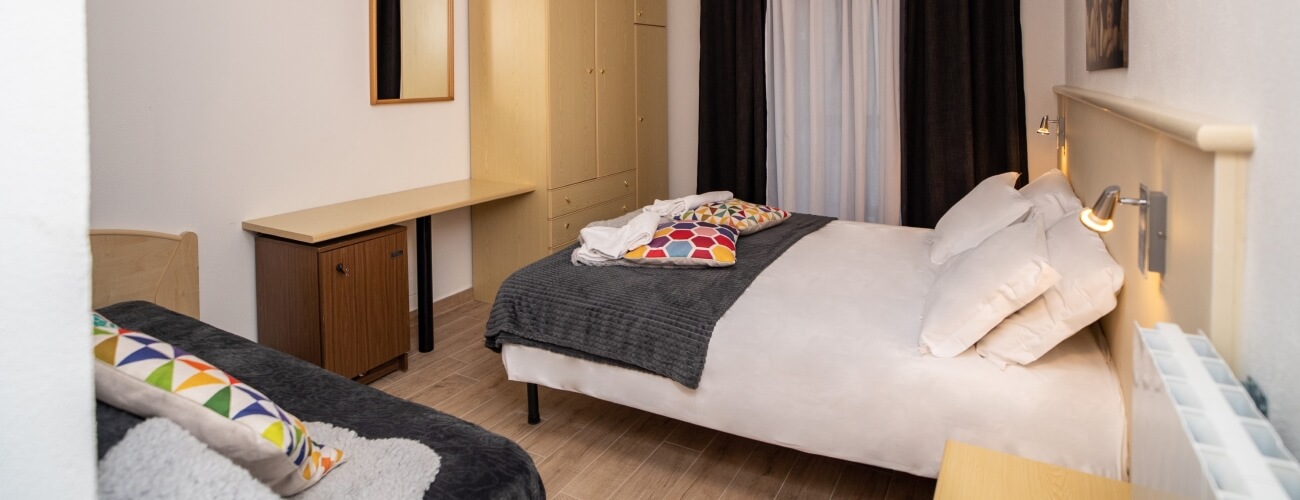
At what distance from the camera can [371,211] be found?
3.38 meters

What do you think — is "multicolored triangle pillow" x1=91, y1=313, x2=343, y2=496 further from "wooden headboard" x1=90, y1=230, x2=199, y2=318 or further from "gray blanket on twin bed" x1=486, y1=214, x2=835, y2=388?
"wooden headboard" x1=90, y1=230, x2=199, y2=318

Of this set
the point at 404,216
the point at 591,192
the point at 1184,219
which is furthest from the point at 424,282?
the point at 1184,219

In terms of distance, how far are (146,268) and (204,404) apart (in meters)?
1.93

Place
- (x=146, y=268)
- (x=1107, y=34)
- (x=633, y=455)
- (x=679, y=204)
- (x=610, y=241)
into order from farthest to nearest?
(x=679, y=204) → (x=610, y=241) → (x=146, y=268) → (x=633, y=455) → (x=1107, y=34)

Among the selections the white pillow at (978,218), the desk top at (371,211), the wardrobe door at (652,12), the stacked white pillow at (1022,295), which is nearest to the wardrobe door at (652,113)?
the wardrobe door at (652,12)

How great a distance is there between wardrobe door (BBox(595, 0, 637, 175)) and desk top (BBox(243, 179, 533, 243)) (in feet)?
2.18

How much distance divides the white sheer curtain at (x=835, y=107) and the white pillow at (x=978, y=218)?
1385 millimetres

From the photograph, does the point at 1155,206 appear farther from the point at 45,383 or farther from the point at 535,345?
the point at 535,345

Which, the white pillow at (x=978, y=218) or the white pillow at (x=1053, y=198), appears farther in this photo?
the white pillow at (x=978, y=218)

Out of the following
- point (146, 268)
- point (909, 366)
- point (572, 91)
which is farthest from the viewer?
point (572, 91)

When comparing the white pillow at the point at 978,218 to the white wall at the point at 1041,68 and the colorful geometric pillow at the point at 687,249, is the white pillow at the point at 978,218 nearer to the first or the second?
the colorful geometric pillow at the point at 687,249

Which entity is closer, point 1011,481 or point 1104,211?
point 1104,211

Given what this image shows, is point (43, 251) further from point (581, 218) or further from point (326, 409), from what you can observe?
point (581, 218)

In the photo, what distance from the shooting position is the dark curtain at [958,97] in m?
4.10
